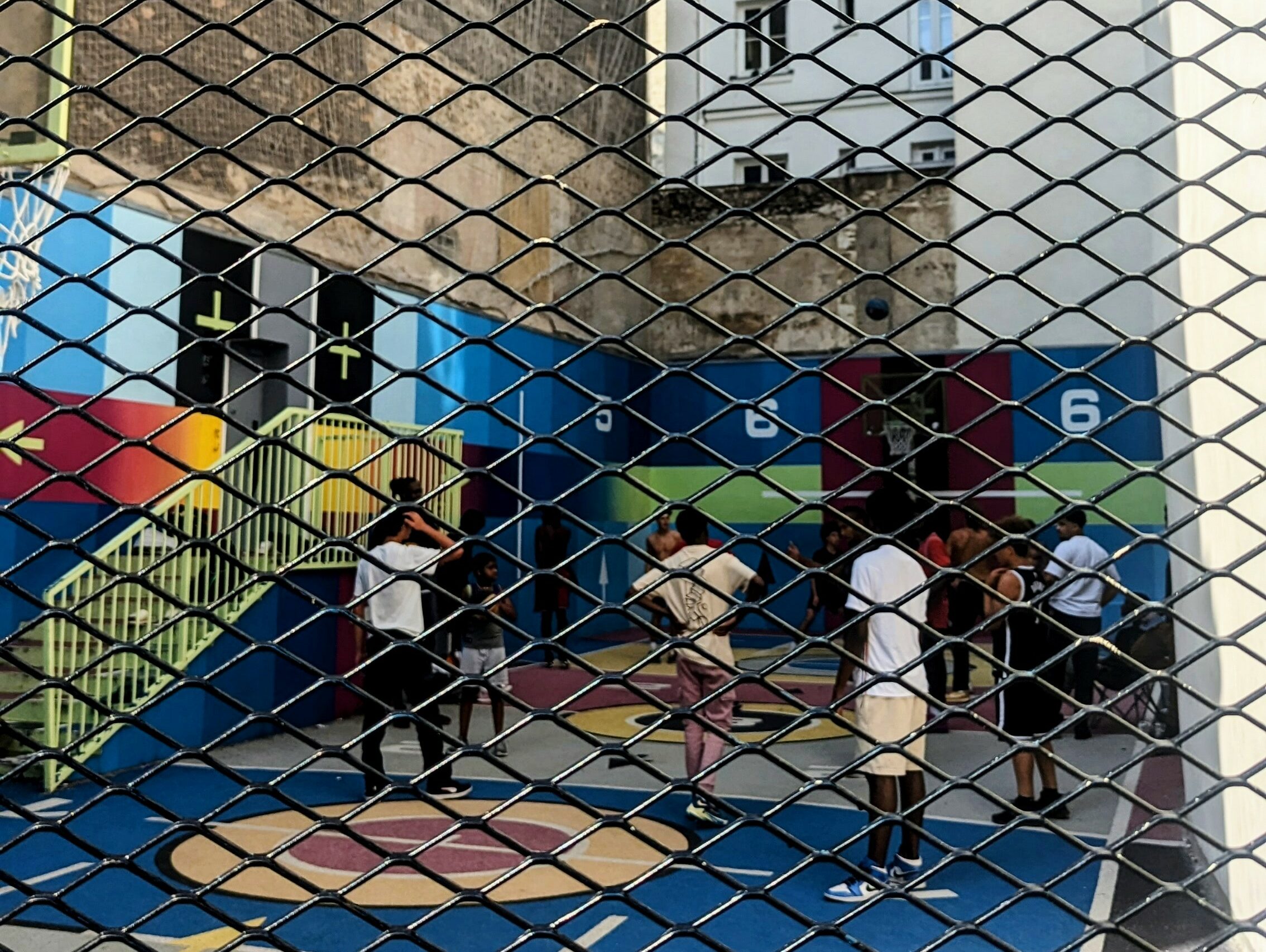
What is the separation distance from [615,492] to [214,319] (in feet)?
23.7

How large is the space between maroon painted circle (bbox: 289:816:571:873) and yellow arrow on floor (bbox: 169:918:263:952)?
2.43 feet

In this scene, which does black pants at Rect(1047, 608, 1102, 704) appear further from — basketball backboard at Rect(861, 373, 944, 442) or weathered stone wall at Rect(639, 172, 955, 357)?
weathered stone wall at Rect(639, 172, 955, 357)

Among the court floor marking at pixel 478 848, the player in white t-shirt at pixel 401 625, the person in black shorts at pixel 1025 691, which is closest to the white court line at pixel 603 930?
the court floor marking at pixel 478 848

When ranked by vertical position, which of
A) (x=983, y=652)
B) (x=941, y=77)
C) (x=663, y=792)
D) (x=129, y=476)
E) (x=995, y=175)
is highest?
(x=941, y=77)

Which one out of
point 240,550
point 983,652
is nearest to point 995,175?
point 240,550

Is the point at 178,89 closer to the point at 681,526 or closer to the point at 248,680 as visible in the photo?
the point at 248,680

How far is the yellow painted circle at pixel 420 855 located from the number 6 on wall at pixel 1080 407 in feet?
30.7

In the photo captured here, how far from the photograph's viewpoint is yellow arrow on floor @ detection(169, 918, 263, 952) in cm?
419

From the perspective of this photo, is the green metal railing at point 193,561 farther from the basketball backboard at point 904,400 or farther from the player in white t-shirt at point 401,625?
the basketball backboard at point 904,400

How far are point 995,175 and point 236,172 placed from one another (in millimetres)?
9288

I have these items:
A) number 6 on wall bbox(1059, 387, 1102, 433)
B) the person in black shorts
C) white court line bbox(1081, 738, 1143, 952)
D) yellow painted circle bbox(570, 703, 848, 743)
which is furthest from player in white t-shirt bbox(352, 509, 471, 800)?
→ number 6 on wall bbox(1059, 387, 1102, 433)

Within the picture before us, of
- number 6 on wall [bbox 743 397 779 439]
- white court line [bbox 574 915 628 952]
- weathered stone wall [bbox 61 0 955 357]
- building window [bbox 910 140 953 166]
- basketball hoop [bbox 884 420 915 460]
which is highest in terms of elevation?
building window [bbox 910 140 953 166]

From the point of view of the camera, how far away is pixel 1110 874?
200 inches

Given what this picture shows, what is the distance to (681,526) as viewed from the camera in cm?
548
